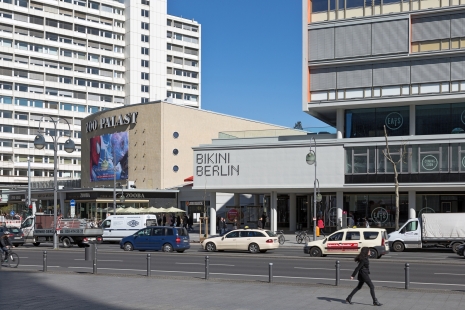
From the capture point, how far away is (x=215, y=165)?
54438 millimetres

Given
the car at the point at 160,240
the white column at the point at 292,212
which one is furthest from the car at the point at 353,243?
the white column at the point at 292,212

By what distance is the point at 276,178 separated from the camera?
51875 millimetres

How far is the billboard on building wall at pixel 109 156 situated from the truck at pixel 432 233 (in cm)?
4369

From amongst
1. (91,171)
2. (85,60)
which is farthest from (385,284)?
(85,60)

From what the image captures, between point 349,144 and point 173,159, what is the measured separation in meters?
28.9

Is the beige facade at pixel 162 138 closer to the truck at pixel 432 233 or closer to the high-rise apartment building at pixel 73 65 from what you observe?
the high-rise apartment building at pixel 73 65

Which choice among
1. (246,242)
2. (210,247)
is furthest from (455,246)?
(210,247)

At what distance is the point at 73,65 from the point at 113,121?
37810mm

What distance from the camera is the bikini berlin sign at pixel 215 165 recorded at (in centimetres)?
5378

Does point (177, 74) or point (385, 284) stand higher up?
point (177, 74)

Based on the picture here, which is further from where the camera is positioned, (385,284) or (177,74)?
(177,74)

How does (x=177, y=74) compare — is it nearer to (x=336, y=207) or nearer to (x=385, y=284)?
(x=336, y=207)

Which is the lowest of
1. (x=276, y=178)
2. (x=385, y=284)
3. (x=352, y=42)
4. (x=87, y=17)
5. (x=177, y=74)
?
(x=385, y=284)

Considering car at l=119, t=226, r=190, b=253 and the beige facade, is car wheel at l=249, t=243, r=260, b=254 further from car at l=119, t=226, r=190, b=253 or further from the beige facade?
the beige facade
